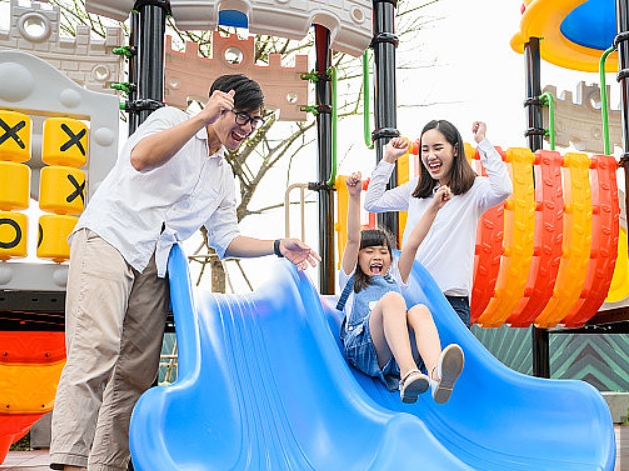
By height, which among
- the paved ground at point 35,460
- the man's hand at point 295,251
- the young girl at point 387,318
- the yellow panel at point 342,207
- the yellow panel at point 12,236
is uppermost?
the yellow panel at point 342,207

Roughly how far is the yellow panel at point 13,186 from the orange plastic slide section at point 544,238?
8.44 feet

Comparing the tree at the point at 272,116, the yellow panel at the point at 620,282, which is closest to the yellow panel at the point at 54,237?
the yellow panel at the point at 620,282

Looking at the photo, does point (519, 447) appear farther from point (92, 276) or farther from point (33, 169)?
point (33, 169)

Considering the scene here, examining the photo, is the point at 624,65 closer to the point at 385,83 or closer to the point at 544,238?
the point at 544,238

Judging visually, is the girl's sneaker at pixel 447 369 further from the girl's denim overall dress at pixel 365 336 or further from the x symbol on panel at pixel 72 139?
the x symbol on panel at pixel 72 139

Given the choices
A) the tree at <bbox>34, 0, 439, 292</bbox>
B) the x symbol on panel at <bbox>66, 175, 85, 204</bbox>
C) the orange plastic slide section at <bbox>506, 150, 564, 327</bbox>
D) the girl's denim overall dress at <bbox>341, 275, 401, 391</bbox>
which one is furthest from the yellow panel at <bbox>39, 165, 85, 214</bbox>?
the tree at <bbox>34, 0, 439, 292</bbox>

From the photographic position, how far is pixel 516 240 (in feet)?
13.7

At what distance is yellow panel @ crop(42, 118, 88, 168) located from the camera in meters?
3.43

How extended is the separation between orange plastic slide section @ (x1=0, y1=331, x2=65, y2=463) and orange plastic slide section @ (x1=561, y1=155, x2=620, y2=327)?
2.89m

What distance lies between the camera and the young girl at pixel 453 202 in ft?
11.3

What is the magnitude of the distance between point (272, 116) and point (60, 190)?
5185mm

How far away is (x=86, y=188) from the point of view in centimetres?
352

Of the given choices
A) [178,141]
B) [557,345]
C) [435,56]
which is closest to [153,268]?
[178,141]

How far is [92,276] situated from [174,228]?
1.30 ft
